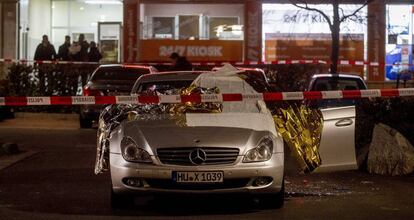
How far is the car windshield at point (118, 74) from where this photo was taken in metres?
16.6

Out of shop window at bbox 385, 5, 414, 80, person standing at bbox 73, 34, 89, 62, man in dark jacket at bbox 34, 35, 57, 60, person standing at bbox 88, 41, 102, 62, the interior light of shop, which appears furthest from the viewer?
the interior light of shop

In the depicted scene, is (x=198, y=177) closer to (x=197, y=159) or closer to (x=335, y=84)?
(x=197, y=159)

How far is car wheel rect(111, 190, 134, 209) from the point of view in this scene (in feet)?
26.0

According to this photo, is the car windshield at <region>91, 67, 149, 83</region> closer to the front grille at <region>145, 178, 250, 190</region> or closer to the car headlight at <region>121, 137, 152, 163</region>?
the car headlight at <region>121, 137, 152, 163</region>

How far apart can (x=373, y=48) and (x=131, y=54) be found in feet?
25.2

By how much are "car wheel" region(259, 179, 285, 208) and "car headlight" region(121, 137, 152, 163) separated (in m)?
1.25

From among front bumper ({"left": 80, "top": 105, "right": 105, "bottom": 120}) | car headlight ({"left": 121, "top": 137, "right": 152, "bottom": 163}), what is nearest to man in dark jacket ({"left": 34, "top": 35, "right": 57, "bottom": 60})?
front bumper ({"left": 80, "top": 105, "right": 105, "bottom": 120})

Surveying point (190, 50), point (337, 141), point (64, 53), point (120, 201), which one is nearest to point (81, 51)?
point (64, 53)

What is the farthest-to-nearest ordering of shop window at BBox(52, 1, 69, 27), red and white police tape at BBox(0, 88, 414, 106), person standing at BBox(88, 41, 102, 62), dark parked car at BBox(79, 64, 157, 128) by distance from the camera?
shop window at BBox(52, 1, 69, 27) → person standing at BBox(88, 41, 102, 62) → dark parked car at BBox(79, 64, 157, 128) → red and white police tape at BBox(0, 88, 414, 106)

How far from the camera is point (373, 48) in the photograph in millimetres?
24844

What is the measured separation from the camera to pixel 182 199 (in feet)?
28.3

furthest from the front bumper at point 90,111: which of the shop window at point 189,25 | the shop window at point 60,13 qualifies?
the shop window at point 60,13

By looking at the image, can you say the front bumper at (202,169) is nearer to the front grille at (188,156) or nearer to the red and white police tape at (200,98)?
the front grille at (188,156)

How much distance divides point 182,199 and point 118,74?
8.38 m
